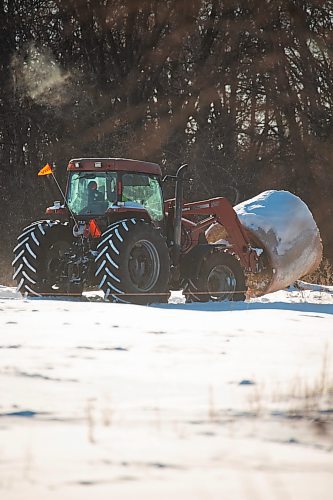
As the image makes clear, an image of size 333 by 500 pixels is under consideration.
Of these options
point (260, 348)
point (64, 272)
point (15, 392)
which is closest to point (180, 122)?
point (64, 272)

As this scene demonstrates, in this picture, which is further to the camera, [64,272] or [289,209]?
[289,209]

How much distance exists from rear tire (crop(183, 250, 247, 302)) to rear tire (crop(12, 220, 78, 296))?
1.73 meters

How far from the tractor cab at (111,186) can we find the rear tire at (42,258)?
426 mm

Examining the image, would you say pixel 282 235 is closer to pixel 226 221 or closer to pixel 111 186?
pixel 226 221

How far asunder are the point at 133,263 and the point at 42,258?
1.24 m

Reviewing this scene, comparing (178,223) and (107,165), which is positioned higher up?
(107,165)

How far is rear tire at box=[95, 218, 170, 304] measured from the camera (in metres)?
9.06

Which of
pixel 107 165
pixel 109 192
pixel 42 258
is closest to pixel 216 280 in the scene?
pixel 109 192

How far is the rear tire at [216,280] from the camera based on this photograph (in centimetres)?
1076

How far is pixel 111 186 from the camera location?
400 inches

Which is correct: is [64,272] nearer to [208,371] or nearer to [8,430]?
[208,371]

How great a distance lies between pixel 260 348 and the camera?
15.3 feet

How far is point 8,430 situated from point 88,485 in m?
0.65

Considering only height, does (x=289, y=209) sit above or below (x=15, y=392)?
above
